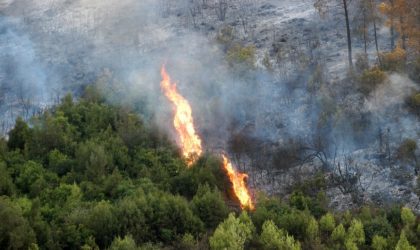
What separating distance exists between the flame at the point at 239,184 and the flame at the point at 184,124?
1883 mm

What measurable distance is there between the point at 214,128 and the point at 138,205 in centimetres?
1148

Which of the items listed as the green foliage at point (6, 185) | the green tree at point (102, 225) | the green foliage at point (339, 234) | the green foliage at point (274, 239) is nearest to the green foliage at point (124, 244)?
the green tree at point (102, 225)

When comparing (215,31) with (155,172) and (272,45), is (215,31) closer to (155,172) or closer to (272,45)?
(272,45)

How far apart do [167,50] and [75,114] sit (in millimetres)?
10319

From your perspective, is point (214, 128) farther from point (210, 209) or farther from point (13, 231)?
point (13, 231)

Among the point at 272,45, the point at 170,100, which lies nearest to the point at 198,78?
the point at 170,100

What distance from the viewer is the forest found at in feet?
71.2

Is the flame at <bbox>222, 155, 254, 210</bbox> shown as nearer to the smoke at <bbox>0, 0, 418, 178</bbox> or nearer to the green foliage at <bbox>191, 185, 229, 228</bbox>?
the green foliage at <bbox>191, 185, 229, 228</bbox>

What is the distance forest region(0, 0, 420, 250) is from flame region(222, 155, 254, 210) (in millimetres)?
113

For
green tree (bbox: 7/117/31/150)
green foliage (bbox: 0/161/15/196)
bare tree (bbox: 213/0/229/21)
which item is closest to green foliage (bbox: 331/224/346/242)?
green foliage (bbox: 0/161/15/196)

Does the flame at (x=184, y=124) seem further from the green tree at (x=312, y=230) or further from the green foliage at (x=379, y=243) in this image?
the green foliage at (x=379, y=243)

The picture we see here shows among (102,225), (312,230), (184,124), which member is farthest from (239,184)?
(102,225)

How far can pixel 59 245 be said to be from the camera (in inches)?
795

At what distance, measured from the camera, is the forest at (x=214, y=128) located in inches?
854
